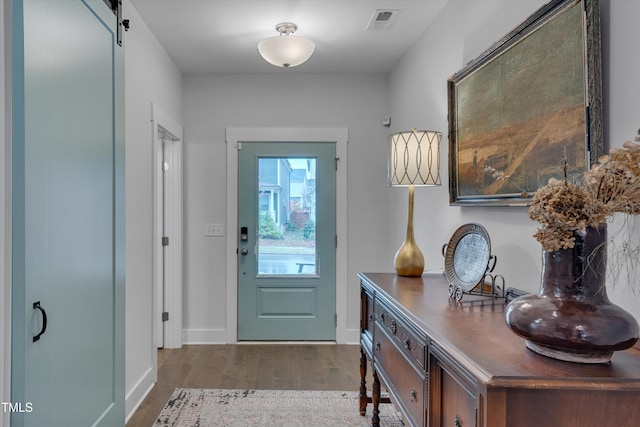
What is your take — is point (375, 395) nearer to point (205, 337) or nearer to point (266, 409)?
point (266, 409)

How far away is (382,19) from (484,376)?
2.41m

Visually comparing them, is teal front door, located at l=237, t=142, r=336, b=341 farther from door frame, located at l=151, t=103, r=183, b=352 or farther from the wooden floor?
door frame, located at l=151, t=103, r=183, b=352

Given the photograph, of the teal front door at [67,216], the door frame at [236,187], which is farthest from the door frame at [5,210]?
the door frame at [236,187]

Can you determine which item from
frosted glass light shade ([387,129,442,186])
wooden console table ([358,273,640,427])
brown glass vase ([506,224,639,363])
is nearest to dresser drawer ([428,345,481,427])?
wooden console table ([358,273,640,427])

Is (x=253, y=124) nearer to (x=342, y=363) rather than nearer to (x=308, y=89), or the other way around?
(x=308, y=89)

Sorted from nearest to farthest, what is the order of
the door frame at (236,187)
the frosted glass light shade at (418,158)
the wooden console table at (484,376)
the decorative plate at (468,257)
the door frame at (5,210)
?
the wooden console table at (484,376), the door frame at (5,210), the decorative plate at (468,257), the frosted glass light shade at (418,158), the door frame at (236,187)

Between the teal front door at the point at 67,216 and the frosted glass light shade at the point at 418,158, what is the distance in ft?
4.64

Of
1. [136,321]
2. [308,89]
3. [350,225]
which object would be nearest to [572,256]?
[136,321]

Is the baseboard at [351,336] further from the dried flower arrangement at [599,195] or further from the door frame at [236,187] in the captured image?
the dried flower arrangement at [599,195]

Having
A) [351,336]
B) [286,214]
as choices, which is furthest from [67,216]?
[351,336]

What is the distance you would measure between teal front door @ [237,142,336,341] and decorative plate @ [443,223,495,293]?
196cm

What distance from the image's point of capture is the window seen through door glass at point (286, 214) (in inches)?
145

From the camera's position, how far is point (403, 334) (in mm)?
1483

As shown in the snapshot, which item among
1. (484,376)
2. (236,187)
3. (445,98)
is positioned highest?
(445,98)
